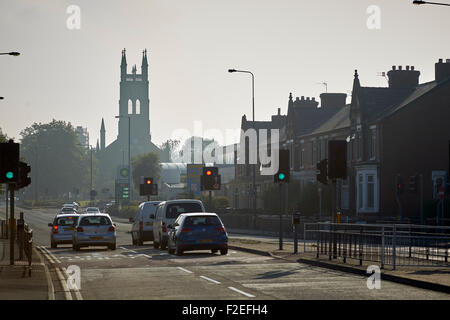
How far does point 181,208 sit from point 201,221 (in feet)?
14.3

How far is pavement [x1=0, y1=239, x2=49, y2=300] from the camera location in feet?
51.9

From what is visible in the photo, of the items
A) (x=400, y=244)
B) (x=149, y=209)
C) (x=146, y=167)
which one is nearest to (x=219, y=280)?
(x=400, y=244)

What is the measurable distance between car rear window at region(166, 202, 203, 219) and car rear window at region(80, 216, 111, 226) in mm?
3052

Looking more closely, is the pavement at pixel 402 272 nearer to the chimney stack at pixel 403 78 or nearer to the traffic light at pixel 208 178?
the traffic light at pixel 208 178

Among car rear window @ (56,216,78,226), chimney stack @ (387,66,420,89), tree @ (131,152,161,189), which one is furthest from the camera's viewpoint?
tree @ (131,152,161,189)

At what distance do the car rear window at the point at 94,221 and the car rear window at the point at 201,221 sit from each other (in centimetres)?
663

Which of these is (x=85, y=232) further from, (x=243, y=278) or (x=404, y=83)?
(x=404, y=83)

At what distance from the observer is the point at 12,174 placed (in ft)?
78.8

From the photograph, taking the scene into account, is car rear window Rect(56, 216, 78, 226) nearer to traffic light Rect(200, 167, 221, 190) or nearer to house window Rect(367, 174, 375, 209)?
traffic light Rect(200, 167, 221, 190)

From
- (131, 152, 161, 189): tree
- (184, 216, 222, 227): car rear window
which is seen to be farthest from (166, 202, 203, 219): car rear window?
(131, 152, 161, 189): tree

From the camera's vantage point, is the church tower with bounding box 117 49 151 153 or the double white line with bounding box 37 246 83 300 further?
the church tower with bounding box 117 49 151 153

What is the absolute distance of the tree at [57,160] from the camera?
590 feet
